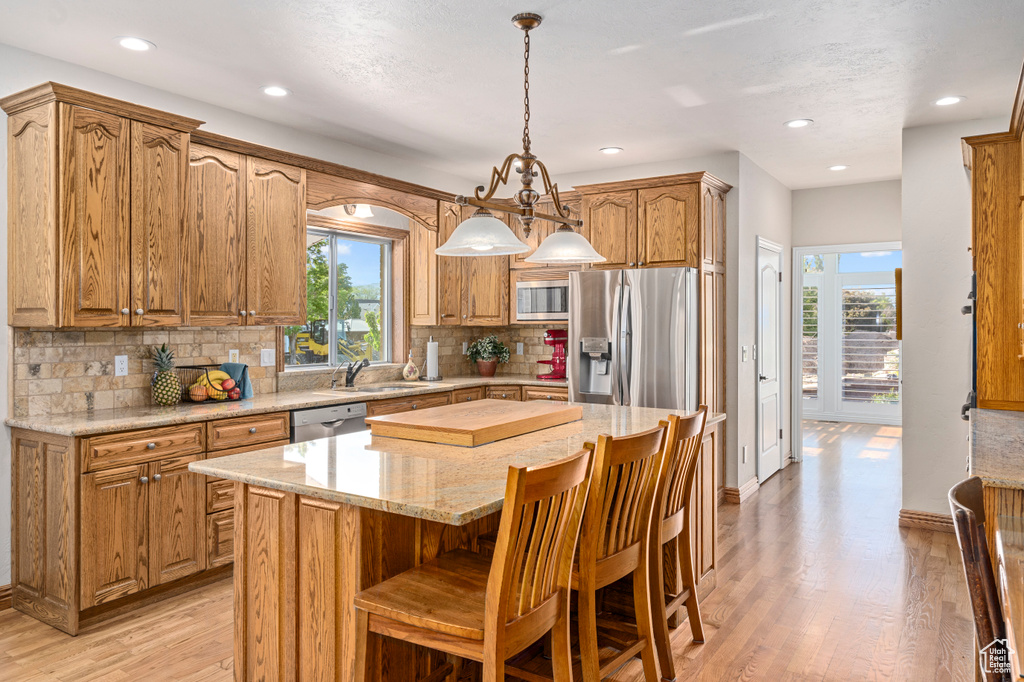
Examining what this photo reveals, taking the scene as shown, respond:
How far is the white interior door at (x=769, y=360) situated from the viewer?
569 cm

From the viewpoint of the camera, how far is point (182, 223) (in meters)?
3.55

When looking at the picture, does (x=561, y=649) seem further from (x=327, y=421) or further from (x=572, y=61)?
(x=572, y=61)

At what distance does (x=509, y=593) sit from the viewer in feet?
5.51

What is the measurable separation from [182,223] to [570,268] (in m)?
2.97

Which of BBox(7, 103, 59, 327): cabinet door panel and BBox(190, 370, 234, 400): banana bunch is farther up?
BBox(7, 103, 59, 327): cabinet door panel

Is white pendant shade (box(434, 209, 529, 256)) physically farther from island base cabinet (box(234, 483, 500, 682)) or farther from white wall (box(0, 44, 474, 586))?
white wall (box(0, 44, 474, 586))

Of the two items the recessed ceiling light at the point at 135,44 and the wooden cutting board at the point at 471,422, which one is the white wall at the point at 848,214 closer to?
the wooden cutting board at the point at 471,422

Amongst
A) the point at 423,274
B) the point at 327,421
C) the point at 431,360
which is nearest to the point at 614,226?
the point at 423,274

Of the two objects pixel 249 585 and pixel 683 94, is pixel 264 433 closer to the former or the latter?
pixel 249 585

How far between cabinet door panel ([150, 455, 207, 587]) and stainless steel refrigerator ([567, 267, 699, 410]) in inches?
108

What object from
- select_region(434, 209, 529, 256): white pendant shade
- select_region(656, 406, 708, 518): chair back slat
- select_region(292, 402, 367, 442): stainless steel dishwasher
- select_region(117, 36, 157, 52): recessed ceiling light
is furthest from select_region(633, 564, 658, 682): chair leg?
select_region(117, 36, 157, 52): recessed ceiling light

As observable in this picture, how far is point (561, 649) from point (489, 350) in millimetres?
4266

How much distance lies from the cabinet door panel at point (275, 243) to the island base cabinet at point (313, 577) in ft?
6.98

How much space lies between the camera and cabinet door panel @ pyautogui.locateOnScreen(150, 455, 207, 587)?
3.24 meters
